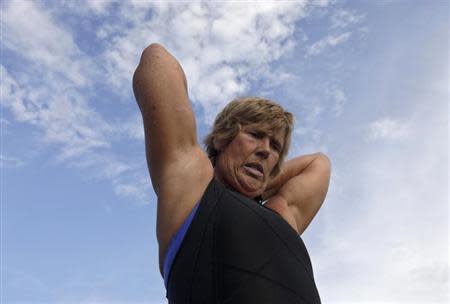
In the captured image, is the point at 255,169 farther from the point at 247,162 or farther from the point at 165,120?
the point at 165,120

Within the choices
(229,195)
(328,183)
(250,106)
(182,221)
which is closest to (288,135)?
(250,106)

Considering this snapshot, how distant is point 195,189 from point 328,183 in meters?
2.42

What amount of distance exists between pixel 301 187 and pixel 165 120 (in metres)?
1.99

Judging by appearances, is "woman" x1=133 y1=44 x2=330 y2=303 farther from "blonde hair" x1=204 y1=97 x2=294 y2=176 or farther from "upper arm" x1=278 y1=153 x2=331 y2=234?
"upper arm" x1=278 y1=153 x2=331 y2=234

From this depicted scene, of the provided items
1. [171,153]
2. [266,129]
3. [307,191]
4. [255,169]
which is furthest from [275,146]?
[171,153]

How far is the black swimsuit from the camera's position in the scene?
8.05ft

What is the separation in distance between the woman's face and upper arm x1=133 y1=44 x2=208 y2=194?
0.92m

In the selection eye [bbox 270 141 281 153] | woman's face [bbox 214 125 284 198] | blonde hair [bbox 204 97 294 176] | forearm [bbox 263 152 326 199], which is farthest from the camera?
forearm [bbox 263 152 326 199]

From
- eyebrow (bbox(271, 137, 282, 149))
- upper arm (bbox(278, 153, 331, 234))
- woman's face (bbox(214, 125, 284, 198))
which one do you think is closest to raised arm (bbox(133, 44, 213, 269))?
woman's face (bbox(214, 125, 284, 198))

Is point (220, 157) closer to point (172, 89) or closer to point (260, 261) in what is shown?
point (172, 89)

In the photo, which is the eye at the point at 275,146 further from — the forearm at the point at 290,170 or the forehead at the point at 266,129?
the forearm at the point at 290,170

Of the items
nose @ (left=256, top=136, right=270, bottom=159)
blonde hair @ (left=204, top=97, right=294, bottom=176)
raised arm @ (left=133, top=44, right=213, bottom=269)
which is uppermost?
blonde hair @ (left=204, top=97, right=294, bottom=176)

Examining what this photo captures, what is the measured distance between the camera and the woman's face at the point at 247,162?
3695 millimetres

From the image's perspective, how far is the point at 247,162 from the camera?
373cm
